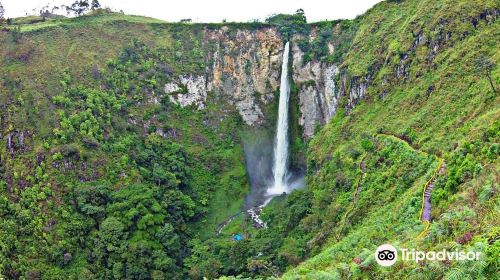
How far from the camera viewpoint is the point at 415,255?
41.8 ft

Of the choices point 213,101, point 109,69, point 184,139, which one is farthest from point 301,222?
point 109,69

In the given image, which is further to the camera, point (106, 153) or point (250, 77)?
point (250, 77)

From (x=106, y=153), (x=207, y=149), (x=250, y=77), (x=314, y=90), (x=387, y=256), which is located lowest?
(x=207, y=149)

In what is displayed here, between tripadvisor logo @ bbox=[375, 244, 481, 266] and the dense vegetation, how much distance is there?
2341 mm

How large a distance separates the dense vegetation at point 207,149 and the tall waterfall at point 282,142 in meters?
3.52

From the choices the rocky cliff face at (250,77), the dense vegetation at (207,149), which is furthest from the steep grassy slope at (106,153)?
the rocky cliff face at (250,77)

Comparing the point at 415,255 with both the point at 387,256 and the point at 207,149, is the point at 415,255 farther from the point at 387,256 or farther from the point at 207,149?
the point at 207,149

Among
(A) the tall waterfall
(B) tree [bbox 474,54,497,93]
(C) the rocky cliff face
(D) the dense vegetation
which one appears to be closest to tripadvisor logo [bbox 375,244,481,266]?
(D) the dense vegetation

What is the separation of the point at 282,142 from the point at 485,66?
28.6 m

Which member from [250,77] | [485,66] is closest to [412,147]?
[485,66]

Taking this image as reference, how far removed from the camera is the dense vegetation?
28016 mm

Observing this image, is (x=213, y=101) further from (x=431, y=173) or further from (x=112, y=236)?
(x=431, y=173)

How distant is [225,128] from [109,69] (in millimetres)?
14939

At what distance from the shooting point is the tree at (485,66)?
94.2ft
